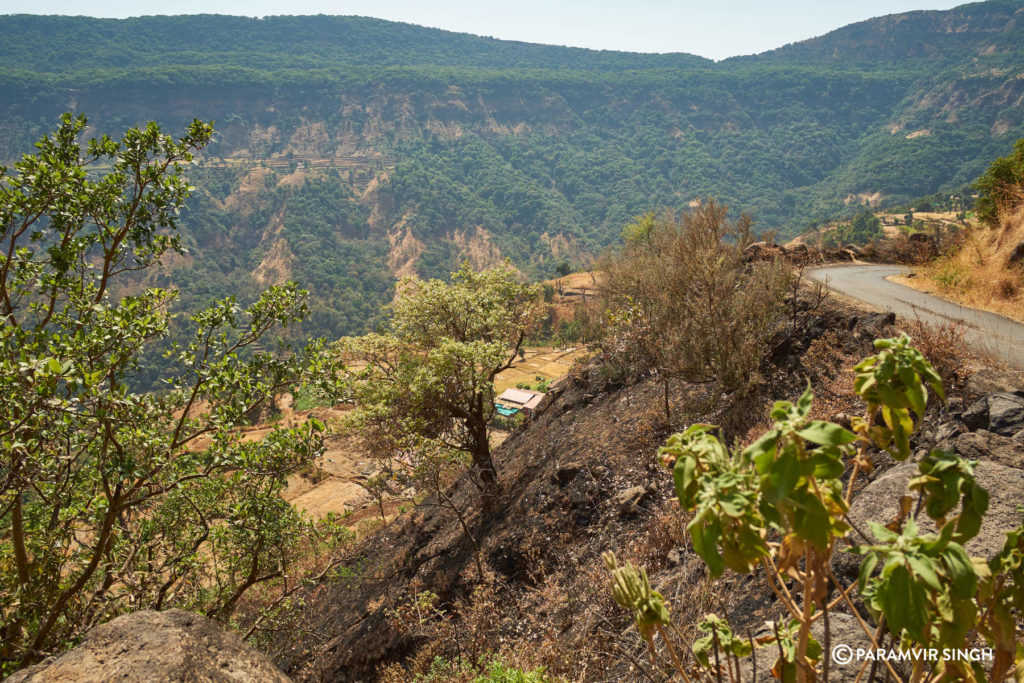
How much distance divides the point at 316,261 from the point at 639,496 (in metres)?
154

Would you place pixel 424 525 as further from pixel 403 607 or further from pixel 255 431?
pixel 255 431

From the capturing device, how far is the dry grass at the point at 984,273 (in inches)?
406

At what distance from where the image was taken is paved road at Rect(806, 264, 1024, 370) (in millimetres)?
7309

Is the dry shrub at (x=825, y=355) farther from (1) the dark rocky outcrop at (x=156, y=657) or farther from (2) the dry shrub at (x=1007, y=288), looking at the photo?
(1) the dark rocky outcrop at (x=156, y=657)

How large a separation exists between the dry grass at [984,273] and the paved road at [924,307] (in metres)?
0.37

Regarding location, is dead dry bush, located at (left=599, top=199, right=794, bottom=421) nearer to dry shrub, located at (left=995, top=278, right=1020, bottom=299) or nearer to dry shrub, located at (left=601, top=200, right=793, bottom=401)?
dry shrub, located at (left=601, top=200, right=793, bottom=401)

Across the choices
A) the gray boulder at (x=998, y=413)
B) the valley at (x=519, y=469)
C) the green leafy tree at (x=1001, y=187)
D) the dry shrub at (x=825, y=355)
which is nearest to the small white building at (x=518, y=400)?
the valley at (x=519, y=469)

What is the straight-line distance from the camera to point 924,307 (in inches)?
406

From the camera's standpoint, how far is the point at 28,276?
16.8 ft

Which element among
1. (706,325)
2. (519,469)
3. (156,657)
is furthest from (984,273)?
(156,657)

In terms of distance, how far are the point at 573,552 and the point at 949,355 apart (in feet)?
17.1

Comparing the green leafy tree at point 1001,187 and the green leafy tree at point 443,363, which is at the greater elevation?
the green leafy tree at point 1001,187

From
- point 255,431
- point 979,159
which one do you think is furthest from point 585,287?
point 979,159

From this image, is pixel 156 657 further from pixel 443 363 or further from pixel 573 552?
pixel 443 363
